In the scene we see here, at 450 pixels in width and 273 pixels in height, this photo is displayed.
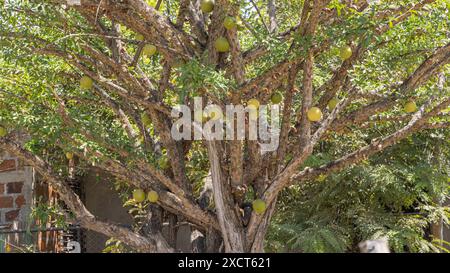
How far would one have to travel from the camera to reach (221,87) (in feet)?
9.31

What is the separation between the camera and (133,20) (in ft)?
10.8

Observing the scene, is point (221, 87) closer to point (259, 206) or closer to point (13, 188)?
point (259, 206)

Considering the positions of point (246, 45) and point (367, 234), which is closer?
point (246, 45)

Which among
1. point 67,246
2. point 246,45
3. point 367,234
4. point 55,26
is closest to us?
point 55,26

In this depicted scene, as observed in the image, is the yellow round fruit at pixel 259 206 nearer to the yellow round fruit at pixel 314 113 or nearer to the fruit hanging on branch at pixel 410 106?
the yellow round fruit at pixel 314 113

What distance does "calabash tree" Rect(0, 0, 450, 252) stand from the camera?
312cm

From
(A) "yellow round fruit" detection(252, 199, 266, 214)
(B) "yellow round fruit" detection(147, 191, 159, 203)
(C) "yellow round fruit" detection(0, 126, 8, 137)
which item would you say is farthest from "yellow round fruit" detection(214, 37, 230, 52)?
(C) "yellow round fruit" detection(0, 126, 8, 137)

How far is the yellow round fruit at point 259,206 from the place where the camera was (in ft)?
10.7

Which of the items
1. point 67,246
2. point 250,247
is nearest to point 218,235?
point 250,247

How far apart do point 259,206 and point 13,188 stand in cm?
340

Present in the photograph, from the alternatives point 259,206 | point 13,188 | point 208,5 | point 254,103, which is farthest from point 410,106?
point 13,188

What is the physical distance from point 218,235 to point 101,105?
133 centimetres
